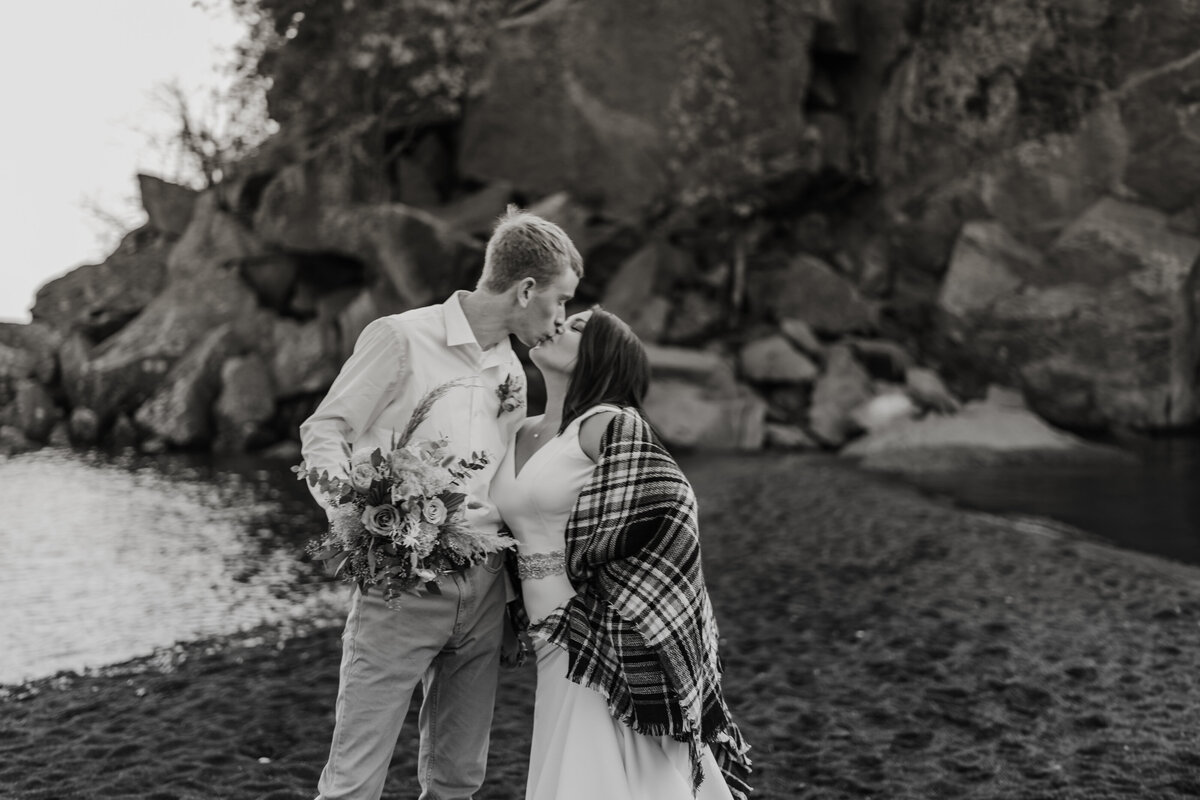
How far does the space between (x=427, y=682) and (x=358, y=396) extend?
1116mm

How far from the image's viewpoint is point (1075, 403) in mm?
24828

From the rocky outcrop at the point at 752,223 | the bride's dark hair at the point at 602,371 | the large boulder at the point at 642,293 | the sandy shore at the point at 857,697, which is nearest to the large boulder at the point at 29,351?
the rocky outcrop at the point at 752,223

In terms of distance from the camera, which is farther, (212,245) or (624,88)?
(212,245)

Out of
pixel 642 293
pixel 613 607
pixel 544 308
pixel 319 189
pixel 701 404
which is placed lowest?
pixel 701 404

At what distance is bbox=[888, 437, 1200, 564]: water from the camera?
13.4 metres

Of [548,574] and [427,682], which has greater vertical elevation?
[548,574]

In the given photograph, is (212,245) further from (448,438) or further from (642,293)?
(448,438)

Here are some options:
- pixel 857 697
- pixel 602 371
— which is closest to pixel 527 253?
pixel 602 371

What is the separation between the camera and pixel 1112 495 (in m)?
16.7

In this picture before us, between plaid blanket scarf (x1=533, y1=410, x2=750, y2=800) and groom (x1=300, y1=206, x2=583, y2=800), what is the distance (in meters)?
0.33

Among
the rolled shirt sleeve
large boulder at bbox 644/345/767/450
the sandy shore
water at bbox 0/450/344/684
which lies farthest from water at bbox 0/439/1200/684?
the rolled shirt sleeve

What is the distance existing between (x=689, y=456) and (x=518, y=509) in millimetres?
18407

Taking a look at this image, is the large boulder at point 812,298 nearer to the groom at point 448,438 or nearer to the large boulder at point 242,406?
the large boulder at point 242,406

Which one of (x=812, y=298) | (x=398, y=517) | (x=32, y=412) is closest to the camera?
(x=398, y=517)
